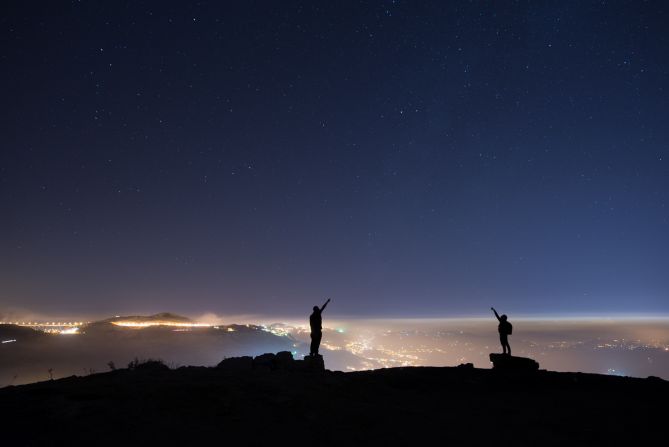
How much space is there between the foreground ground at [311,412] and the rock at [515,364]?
310cm

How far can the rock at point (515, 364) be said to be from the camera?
48.3 ft

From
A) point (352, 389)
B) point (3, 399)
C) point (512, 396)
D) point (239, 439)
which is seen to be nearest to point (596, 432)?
point (512, 396)

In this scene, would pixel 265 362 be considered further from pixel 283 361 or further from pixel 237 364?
pixel 237 364

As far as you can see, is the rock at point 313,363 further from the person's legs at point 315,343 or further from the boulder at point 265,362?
the person's legs at point 315,343

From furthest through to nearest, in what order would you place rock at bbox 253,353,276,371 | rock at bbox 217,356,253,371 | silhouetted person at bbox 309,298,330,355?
silhouetted person at bbox 309,298,330,355 → rock at bbox 217,356,253,371 → rock at bbox 253,353,276,371

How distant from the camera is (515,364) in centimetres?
1489

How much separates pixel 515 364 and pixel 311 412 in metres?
10.5

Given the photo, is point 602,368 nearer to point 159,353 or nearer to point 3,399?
point 159,353

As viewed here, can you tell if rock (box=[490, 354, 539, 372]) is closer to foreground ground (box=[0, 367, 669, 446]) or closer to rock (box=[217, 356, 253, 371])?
foreground ground (box=[0, 367, 669, 446])

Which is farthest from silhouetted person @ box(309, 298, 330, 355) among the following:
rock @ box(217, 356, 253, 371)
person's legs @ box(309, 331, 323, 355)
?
rock @ box(217, 356, 253, 371)

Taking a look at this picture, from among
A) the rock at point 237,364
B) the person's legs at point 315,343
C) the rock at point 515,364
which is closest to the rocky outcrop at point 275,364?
the rock at point 237,364

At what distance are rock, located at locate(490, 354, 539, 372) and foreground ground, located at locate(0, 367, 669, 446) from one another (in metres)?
3.10

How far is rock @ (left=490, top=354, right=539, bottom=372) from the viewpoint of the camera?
48.3 ft

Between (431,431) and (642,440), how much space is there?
4.09 metres
